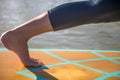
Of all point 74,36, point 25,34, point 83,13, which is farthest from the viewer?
point 74,36

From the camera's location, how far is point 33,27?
184 cm

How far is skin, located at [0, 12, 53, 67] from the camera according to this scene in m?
1.80

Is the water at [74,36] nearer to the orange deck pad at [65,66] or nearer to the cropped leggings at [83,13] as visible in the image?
the orange deck pad at [65,66]

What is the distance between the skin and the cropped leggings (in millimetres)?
71

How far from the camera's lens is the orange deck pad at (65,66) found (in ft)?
6.45

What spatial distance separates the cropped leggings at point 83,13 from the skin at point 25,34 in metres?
0.07

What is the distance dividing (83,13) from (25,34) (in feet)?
1.35

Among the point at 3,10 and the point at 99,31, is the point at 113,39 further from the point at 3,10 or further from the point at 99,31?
the point at 3,10

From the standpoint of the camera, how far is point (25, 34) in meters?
1.90

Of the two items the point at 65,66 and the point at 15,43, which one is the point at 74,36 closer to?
the point at 65,66

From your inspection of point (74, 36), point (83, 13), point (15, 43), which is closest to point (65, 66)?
point (15, 43)

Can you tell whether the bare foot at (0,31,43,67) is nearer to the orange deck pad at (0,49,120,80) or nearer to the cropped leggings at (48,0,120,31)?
the orange deck pad at (0,49,120,80)

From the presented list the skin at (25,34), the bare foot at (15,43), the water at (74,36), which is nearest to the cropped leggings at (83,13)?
the skin at (25,34)

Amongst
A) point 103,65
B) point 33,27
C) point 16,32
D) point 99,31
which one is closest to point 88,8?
point 33,27
